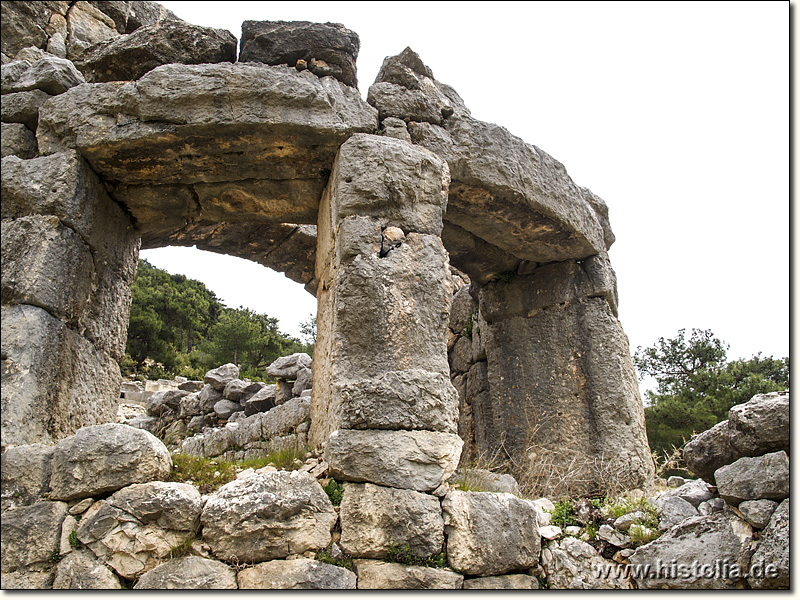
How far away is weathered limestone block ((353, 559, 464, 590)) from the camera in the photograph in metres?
2.76

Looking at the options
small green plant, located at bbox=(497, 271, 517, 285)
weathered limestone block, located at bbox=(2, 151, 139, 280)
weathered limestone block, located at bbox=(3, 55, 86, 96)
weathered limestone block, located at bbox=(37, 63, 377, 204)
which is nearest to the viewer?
weathered limestone block, located at bbox=(2, 151, 139, 280)

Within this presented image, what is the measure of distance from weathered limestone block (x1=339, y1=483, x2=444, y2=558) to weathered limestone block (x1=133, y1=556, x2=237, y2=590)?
55 centimetres

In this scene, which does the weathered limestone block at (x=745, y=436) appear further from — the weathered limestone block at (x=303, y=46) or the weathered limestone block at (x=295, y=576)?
the weathered limestone block at (x=303, y=46)

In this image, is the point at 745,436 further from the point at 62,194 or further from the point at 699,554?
the point at 62,194

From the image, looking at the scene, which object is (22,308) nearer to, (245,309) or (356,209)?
(356,209)

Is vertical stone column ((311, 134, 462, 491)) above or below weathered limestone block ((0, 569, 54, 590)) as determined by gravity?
above

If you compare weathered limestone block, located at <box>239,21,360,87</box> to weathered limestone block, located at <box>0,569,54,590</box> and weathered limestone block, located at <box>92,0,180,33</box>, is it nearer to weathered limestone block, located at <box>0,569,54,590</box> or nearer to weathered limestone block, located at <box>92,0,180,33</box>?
weathered limestone block, located at <box>92,0,180,33</box>

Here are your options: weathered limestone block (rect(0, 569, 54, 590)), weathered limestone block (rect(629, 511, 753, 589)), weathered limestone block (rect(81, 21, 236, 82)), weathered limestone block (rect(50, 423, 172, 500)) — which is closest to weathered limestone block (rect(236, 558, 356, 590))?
weathered limestone block (rect(50, 423, 172, 500))

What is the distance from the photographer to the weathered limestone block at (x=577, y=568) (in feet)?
10.5

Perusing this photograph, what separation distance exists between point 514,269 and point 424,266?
2547 millimetres

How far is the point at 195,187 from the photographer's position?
13.3 ft

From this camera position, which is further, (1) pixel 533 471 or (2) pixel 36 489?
A: (1) pixel 533 471

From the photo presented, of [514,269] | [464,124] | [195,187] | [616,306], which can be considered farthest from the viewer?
[514,269]

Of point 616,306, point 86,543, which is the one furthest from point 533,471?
point 86,543
